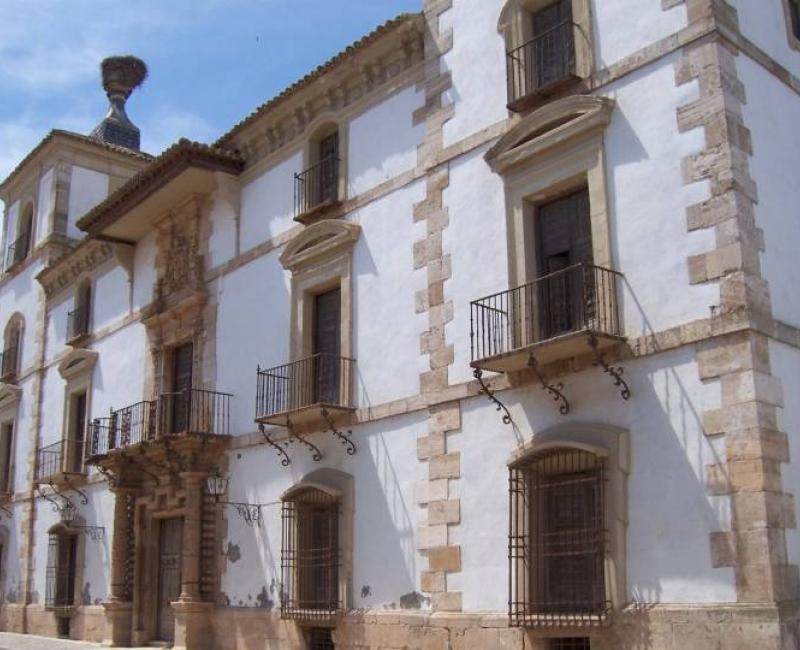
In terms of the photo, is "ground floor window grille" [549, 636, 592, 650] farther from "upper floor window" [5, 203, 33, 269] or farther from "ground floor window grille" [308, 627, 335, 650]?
"upper floor window" [5, 203, 33, 269]

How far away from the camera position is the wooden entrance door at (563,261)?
1025 cm

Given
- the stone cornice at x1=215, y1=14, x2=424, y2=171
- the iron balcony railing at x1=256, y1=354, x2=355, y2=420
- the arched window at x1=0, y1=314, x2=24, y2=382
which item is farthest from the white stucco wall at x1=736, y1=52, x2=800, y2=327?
the arched window at x1=0, y1=314, x2=24, y2=382

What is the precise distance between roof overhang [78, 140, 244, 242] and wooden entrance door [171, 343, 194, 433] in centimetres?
250

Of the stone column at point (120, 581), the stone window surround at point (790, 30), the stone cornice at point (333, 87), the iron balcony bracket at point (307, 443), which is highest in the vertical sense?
the stone cornice at point (333, 87)

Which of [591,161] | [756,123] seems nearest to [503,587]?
[591,161]

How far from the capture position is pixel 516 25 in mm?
11547

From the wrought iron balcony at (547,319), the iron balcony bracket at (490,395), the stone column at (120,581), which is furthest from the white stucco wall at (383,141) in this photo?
the stone column at (120,581)

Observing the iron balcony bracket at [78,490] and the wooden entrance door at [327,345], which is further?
the iron balcony bracket at [78,490]

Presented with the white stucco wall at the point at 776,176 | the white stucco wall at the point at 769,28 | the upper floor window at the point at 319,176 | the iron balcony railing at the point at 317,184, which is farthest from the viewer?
the iron balcony railing at the point at 317,184

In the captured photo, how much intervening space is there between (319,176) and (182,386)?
4.70 m

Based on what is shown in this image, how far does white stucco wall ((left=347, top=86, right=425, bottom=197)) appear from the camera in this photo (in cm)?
1297

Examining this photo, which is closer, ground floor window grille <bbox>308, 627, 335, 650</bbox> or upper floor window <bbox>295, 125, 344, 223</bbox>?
ground floor window grille <bbox>308, 627, 335, 650</bbox>

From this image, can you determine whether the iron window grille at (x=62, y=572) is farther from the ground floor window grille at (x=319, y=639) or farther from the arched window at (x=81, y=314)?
the ground floor window grille at (x=319, y=639)

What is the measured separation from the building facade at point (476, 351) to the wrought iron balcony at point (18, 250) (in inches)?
311
